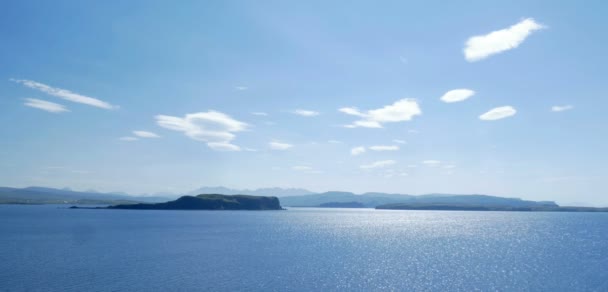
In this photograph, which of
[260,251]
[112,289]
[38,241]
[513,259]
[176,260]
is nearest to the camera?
[112,289]

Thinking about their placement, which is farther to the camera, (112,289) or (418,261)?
(418,261)

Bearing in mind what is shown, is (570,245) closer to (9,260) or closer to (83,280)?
(83,280)

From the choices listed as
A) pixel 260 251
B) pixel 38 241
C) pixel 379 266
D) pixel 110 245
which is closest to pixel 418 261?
pixel 379 266

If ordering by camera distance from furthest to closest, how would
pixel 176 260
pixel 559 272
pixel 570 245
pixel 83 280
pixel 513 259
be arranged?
1. pixel 570 245
2. pixel 513 259
3. pixel 176 260
4. pixel 559 272
5. pixel 83 280

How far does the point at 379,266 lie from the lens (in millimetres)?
63906

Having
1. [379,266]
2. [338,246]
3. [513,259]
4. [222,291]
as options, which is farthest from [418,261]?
[222,291]

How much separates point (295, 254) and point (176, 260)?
2243 centimetres

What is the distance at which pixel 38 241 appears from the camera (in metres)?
90.1

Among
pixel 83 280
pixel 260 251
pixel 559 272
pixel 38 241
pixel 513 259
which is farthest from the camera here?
pixel 38 241

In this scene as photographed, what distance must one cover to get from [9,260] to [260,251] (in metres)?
42.0

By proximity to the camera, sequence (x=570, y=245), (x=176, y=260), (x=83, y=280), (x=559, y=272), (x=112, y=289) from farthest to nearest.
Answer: (x=570, y=245) < (x=176, y=260) < (x=559, y=272) < (x=83, y=280) < (x=112, y=289)

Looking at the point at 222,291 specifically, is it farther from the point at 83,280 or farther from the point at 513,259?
the point at 513,259

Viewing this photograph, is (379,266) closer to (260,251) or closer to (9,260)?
(260,251)

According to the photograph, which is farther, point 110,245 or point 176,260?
point 110,245
